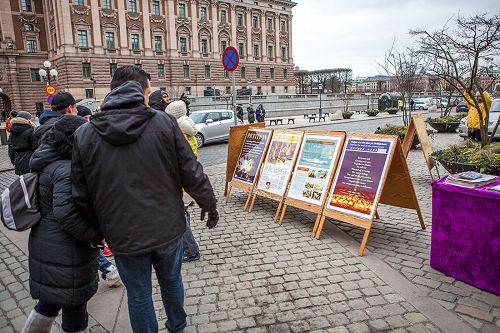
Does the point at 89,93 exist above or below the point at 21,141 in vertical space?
above

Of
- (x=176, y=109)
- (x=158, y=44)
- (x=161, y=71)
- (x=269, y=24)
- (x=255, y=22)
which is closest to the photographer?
(x=176, y=109)

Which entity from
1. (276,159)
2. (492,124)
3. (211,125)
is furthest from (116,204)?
(492,124)

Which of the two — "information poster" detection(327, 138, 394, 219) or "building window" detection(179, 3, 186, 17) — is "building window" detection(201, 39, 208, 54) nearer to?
"building window" detection(179, 3, 186, 17)

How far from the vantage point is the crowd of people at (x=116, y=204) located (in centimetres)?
213

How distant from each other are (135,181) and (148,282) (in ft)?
2.44

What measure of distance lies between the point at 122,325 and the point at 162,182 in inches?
67.2

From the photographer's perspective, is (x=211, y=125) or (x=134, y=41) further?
(x=134, y=41)

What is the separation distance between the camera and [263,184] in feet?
20.0

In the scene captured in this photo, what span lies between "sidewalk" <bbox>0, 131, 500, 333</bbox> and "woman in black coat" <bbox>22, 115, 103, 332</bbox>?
96cm

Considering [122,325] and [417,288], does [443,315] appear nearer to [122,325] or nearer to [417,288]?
[417,288]

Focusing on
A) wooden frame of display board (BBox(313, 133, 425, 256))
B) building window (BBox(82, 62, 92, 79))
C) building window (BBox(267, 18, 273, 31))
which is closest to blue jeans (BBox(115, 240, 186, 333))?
wooden frame of display board (BBox(313, 133, 425, 256))

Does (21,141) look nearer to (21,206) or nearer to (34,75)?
(21,206)

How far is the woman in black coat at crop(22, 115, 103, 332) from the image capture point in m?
2.28

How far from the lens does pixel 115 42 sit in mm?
51719
